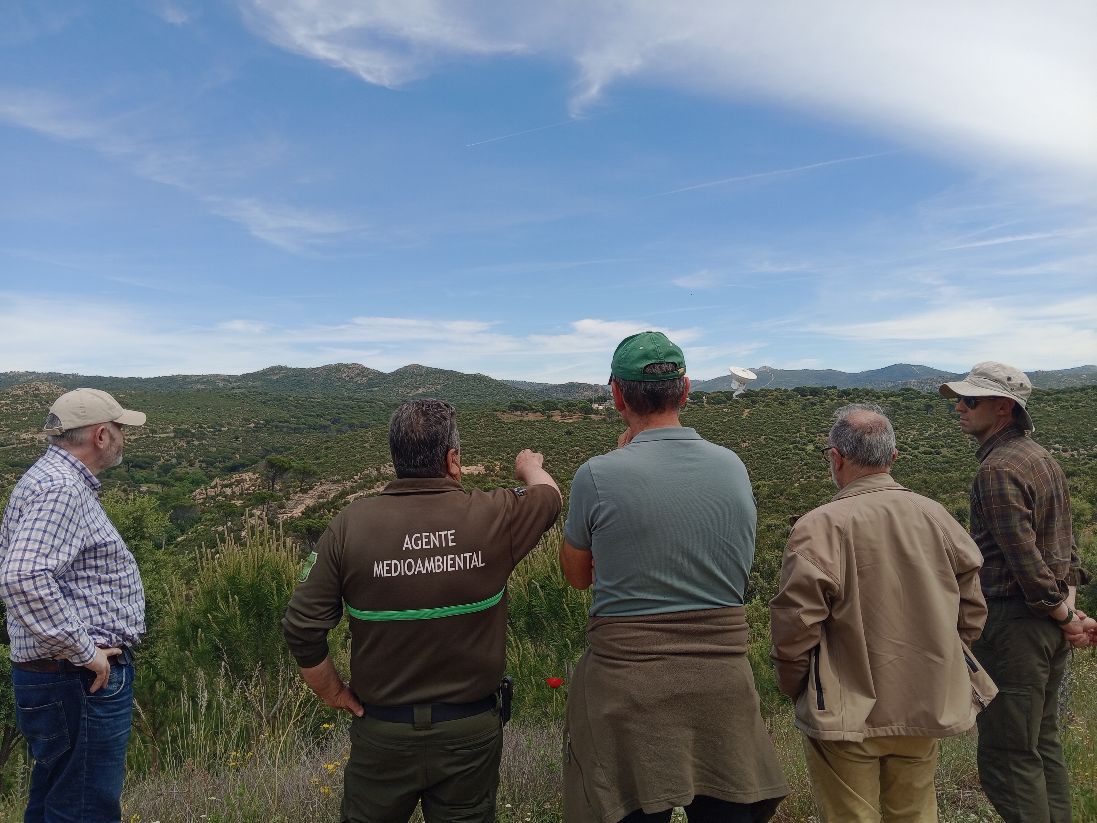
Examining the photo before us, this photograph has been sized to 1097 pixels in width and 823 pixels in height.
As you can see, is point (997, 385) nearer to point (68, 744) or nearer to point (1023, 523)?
point (1023, 523)

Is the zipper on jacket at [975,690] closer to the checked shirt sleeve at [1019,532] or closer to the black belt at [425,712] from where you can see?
the checked shirt sleeve at [1019,532]

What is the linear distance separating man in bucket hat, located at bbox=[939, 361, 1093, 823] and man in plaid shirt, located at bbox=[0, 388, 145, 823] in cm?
343

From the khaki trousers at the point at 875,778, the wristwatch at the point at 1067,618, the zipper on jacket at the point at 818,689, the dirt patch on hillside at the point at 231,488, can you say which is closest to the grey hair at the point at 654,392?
the zipper on jacket at the point at 818,689

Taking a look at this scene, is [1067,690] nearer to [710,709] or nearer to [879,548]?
[879,548]

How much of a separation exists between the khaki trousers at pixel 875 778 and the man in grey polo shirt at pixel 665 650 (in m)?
0.33

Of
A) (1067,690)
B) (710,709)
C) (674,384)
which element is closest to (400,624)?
(710,709)

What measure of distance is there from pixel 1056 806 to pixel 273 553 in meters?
4.64

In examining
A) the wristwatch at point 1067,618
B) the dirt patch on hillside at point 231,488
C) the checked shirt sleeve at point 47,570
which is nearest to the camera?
the checked shirt sleeve at point 47,570

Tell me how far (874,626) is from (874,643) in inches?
2.2

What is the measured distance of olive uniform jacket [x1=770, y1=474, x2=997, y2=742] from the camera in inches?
81.3

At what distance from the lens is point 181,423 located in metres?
60.5

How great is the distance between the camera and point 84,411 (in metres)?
2.60

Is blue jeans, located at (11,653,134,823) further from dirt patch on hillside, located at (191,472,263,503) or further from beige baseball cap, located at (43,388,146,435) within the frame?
dirt patch on hillside, located at (191,472,263,503)

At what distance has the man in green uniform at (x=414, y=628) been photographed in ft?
6.59
